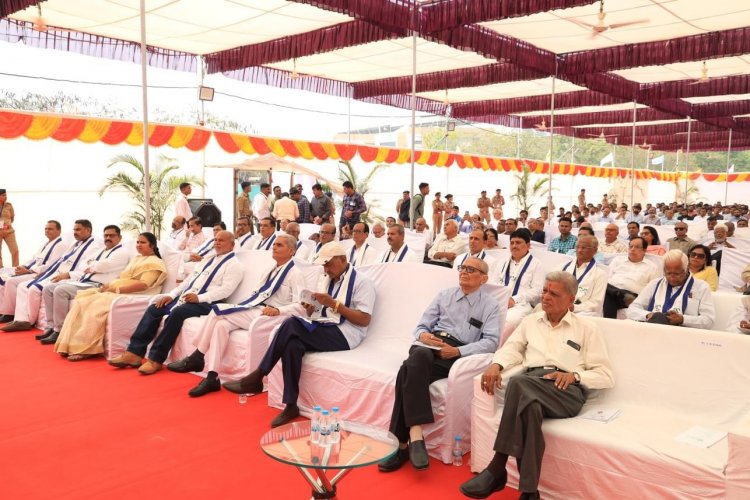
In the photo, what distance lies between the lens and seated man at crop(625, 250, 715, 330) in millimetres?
4301

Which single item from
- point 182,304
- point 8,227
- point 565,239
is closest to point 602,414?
point 182,304

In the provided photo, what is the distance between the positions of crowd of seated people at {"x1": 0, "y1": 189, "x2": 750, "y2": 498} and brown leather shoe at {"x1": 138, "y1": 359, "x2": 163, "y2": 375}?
0.01 meters

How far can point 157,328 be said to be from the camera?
550 centimetres

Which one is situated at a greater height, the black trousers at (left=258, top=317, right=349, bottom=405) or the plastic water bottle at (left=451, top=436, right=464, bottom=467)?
the black trousers at (left=258, top=317, right=349, bottom=405)

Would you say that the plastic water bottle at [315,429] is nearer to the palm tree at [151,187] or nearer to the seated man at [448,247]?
the seated man at [448,247]

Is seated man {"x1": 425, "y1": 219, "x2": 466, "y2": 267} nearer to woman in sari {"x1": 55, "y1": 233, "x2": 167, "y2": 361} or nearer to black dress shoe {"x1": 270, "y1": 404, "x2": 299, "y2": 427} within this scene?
woman in sari {"x1": 55, "y1": 233, "x2": 167, "y2": 361}

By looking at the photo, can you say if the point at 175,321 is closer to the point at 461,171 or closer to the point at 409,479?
the point at 409,479

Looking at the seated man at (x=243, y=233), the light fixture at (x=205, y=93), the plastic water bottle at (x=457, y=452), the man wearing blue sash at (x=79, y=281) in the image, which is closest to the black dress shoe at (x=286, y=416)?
the plastic water bottle at (x=457, y=452)

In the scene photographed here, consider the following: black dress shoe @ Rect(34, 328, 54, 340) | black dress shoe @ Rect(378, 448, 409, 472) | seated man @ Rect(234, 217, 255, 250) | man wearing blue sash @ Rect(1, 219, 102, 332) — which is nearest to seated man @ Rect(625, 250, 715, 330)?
black dress shoe @ Rect(378, 448, 409, 472)

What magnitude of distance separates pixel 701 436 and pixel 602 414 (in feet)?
1.46

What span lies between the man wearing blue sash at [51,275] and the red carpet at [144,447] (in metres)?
1.69

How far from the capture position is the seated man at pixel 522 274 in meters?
5.40

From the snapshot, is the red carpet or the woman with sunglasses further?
the woman with sunglasses

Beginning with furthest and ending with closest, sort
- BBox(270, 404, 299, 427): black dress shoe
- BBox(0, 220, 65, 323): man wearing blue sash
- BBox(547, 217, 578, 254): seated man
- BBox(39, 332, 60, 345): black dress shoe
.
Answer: BBox(547, 217, 578, 254): seated man < BBox(0, 220, 65, 323): man wearing blue sash < BBox(39, 332, 60, 345): black dress shoe < BBox(270, 404, 299, 427): black dress shoe
